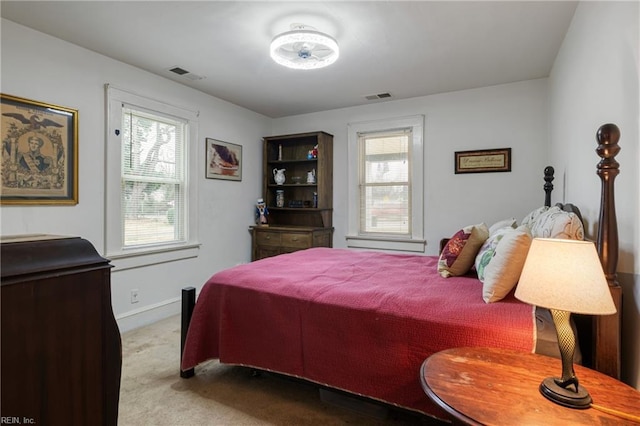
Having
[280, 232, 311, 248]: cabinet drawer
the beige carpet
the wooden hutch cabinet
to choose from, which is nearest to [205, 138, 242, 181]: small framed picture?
the wooden hutch cabinet

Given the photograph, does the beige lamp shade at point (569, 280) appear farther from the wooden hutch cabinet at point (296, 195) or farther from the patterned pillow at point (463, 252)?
the wooden hutch cabinet at point (296, 195)

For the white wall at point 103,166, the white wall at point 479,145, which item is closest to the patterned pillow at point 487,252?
the white wall at point 479,145

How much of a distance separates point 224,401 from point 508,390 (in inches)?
63.9

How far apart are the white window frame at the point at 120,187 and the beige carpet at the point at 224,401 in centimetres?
100

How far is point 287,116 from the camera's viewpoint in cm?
503

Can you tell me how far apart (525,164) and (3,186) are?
4.58 m

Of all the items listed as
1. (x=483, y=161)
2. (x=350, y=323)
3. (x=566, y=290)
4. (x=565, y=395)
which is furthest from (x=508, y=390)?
(x=483, y=161)

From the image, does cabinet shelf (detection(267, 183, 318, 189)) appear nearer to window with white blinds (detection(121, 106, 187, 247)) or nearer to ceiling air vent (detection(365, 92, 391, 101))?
ceiling air vent (detection(365, 92, 391, 101))

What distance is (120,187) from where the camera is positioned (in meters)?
3.14

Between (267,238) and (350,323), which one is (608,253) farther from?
(267,238)

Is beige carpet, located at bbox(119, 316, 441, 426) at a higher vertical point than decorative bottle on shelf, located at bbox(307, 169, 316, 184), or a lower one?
lower

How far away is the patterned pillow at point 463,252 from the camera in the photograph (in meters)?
2.22

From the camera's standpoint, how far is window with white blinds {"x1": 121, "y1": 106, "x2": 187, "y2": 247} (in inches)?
128

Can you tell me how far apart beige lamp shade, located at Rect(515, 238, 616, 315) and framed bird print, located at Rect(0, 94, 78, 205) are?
3184 mm
